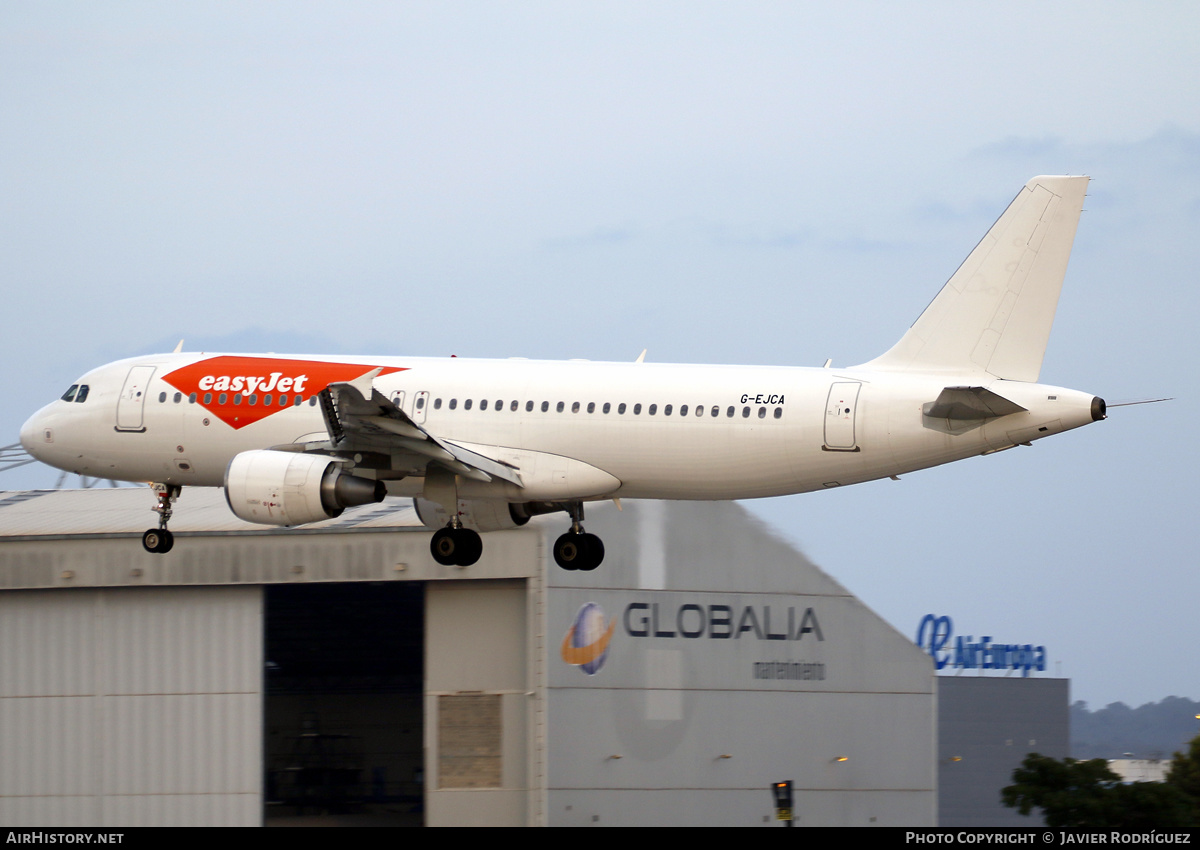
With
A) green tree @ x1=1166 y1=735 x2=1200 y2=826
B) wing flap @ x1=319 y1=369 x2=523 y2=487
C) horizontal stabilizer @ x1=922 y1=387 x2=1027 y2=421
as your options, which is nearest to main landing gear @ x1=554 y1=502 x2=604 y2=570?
wing flap @ x1=319 y1=369 x2=523 y2=487

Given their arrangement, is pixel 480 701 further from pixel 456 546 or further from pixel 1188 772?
pixel 1188 772

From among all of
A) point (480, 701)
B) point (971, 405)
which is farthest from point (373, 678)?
point (971, 405)

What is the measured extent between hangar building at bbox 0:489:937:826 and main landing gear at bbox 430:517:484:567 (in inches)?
792

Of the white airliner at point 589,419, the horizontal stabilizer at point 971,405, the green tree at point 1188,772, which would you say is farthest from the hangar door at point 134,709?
the green tree at point 1188,772

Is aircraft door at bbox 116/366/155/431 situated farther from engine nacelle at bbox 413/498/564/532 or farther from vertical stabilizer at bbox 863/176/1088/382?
vertical stabilizer at bbox 863/176/1088/382

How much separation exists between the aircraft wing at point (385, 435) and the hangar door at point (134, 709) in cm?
2629

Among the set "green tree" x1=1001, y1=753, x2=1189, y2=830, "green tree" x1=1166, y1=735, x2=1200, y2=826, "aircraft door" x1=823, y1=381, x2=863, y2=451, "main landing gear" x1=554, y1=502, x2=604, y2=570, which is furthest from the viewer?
"green tree" x1=1166, y1=735, x2=1200, y2=826

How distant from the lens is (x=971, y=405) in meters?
34.7

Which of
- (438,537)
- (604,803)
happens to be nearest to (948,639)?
(604,803)

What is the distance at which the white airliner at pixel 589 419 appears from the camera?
3569cm

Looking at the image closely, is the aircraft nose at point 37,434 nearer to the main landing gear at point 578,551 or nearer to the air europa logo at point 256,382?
the air europa logo at point 256,382

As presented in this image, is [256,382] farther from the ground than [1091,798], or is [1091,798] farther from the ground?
[256,382]

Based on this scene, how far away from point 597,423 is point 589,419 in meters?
0.24

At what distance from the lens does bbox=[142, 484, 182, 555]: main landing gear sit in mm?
41562
